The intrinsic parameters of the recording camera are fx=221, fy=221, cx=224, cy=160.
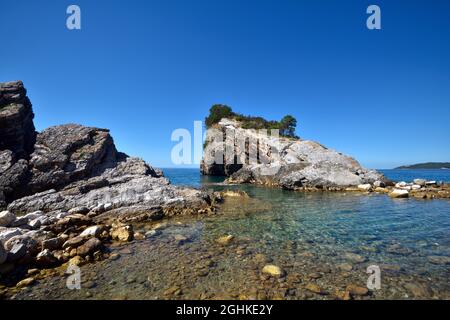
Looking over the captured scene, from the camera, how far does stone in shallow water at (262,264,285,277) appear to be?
24.4ft

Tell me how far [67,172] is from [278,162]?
39.0 m

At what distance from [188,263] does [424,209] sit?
757 inches

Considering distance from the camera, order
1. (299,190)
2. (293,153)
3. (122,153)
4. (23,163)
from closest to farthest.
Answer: (23,163), (122,153), (299,190), (293,153)

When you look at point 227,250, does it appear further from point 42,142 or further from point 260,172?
point 260,172

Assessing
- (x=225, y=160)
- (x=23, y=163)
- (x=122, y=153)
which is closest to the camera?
(x=23, y=163)

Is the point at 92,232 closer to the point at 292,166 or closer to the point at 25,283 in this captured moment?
the point at 25,283

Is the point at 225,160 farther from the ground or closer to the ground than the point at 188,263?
farther from the ground

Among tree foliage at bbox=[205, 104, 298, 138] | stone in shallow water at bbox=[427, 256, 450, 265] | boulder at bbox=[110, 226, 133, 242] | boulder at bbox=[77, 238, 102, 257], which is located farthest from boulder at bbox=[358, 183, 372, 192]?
tree foliage at bbox=[205, 104, 298, 138]

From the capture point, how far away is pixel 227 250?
9773mm

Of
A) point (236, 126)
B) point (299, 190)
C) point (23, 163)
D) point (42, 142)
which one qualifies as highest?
point (236, 126)

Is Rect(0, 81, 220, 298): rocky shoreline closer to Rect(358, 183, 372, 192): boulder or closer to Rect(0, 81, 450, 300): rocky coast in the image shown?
Rect(0, 81, 450, 300): rocky coast

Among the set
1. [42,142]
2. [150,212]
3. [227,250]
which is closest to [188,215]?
[150,212]

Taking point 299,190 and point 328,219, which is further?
point 299,190

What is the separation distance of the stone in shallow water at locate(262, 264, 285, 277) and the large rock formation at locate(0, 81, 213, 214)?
10522 mm
